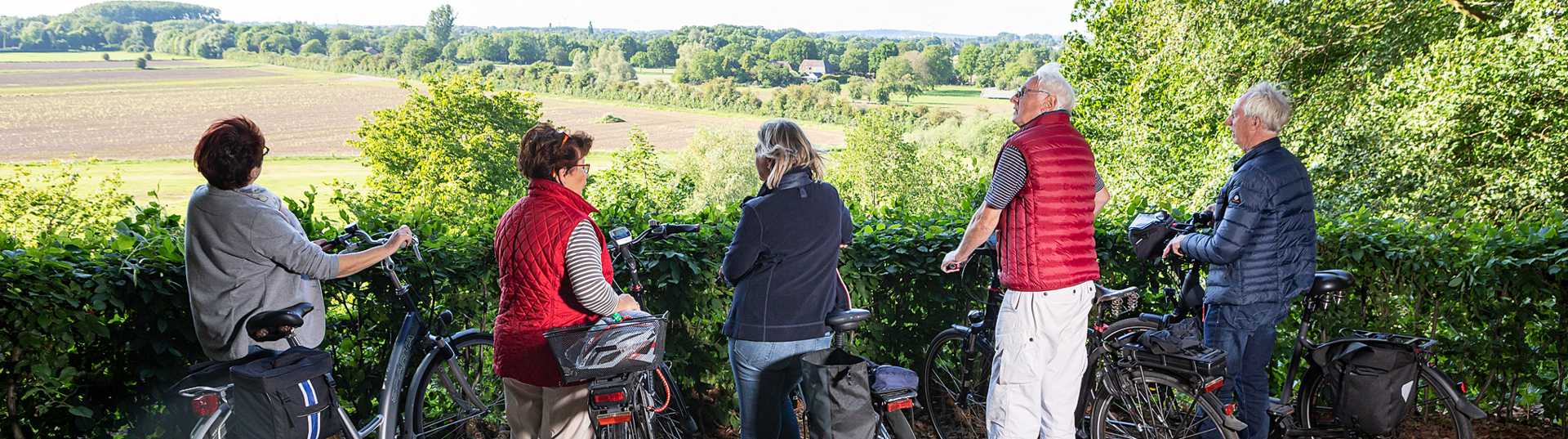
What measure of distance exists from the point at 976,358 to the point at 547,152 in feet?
7.02

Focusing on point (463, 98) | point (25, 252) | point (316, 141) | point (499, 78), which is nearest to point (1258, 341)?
point (25, 252)

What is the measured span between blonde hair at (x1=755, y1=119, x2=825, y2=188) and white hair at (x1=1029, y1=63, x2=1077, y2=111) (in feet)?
2.77

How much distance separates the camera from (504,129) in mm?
56750

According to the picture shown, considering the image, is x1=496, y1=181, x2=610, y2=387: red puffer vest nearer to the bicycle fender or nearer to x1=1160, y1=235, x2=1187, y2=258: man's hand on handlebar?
x1=1160, y1=235, x2=1187, y2=258: man's hand on handlebar

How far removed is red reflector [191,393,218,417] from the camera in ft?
9.75

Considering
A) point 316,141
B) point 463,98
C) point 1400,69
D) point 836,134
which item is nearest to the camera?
point 1400,69

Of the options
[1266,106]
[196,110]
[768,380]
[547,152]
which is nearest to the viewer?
[547,152]

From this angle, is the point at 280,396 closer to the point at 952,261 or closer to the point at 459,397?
the point at 459,397

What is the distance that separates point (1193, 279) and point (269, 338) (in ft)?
10.8

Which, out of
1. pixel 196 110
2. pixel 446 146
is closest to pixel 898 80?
pixel 446 146

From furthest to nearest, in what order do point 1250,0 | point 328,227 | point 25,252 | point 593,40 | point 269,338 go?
point 593,40 < point 1250,0 < point 328,227 < point 25,252 < point 269,338

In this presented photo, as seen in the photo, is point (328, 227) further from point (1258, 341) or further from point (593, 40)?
point (593, 40)

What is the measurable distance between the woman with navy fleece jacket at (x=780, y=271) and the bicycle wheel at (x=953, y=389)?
116cm

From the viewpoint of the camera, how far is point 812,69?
10162cm
